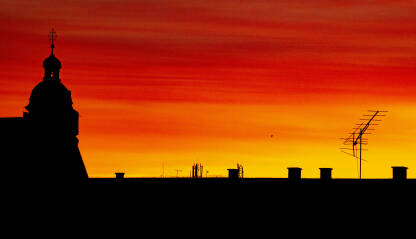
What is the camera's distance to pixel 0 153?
92500 millimetres

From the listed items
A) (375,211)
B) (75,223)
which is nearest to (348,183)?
(375,211)

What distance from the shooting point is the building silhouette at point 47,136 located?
92938mm

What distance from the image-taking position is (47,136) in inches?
3836

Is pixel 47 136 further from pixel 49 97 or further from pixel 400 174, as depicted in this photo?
pixel 400 174

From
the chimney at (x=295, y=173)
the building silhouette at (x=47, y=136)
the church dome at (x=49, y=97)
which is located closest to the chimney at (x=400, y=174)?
the chimney at (x=295, y=173)

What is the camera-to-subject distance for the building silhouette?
92938 millimetres

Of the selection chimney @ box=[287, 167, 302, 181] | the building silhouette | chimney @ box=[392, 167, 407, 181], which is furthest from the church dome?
chimney @ box=[392, 167, 407, 181]

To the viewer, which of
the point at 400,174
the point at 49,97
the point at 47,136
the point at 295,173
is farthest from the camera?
the point at 49,97

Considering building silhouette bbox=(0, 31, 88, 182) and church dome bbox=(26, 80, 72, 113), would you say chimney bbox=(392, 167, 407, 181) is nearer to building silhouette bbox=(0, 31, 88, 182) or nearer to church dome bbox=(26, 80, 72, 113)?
building silhouette bbox=(0, 31, 88, 182)

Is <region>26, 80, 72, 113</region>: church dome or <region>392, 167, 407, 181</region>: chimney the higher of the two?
<region>26, 80, 72, 113</region>: church dome

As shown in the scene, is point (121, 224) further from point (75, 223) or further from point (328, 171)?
point (328, 171)

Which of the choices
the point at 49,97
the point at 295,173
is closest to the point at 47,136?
the point at 49,97

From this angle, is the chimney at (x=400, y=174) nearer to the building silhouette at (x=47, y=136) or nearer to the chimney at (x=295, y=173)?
the chimney at (x=295, y=173)

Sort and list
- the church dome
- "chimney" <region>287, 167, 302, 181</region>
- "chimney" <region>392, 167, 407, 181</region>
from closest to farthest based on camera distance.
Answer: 1. "chimney" <region>392, 167, 407, 181</region>
2. "chimney" <region>287, 167, 302, 181</region>
3. the church dome
